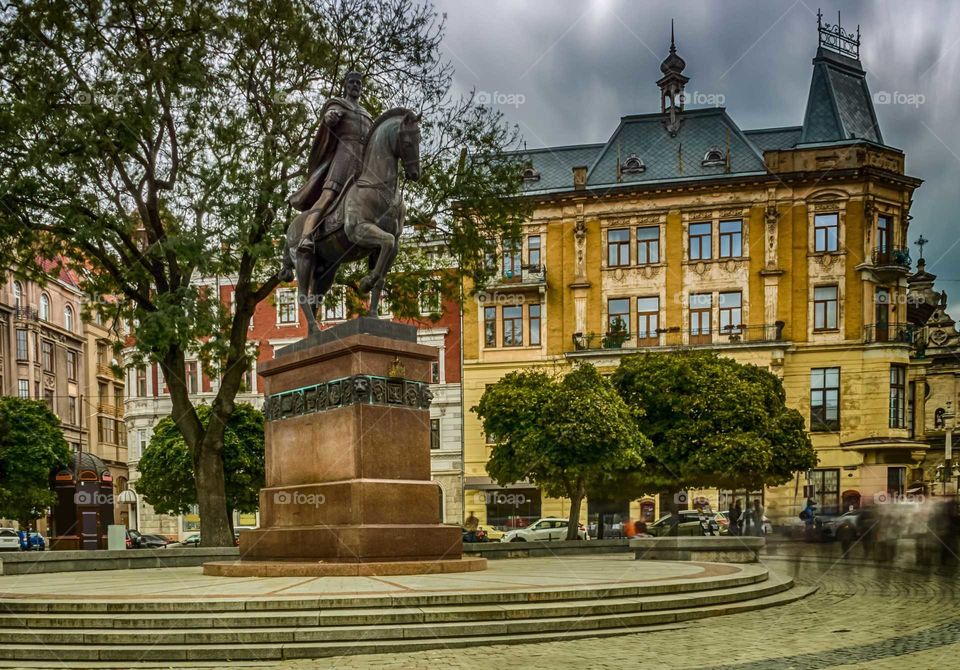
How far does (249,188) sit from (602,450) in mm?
17533

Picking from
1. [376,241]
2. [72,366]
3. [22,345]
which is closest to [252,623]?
[376,241]

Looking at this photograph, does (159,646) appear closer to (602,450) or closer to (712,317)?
(602,450)

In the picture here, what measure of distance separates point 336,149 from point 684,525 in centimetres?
2355

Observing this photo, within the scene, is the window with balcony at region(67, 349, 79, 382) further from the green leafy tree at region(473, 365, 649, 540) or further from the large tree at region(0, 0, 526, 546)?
the large tree at region(0, 0, 526, 546)

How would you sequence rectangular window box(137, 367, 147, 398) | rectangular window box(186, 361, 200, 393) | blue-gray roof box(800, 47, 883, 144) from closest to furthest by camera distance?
blue-gray roof box(800, 47, 883, 144) → rectangular window box(186, 361, 200, 393) → rectangular window box(137, 367, 147, 398)

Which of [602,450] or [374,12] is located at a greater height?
[374,12]

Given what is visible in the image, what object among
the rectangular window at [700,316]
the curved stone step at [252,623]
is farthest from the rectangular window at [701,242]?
the curved stone step at [252,623]

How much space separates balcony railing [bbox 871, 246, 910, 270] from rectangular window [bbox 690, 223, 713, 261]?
25.6ft

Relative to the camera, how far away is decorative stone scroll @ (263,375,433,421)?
13586 millimetres

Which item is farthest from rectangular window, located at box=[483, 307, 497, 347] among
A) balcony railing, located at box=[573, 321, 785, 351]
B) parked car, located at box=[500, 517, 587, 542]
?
parked car, located at box=[500, 517, 587, 542]

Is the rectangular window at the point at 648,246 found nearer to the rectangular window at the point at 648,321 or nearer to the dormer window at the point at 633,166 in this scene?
the rectangular window at the point at 648,321

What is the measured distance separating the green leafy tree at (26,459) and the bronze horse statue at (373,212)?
1586 inches

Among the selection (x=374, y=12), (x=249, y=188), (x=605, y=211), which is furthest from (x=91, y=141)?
(x=605, y=211)

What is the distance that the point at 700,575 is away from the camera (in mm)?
13750
